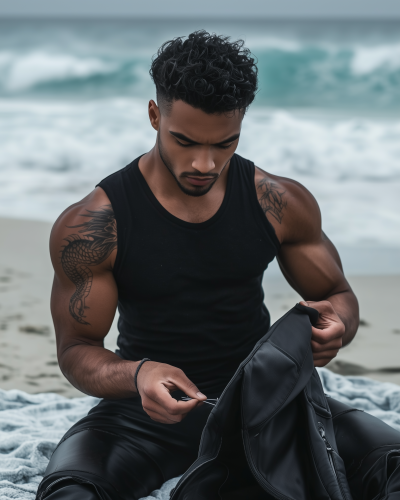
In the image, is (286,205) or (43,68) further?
(43,68)

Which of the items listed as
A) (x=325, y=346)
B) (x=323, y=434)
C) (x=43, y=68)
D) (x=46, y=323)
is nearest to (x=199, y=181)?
(x=325, y=346)

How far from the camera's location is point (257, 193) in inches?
93.0

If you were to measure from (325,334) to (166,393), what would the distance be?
0.55 meters

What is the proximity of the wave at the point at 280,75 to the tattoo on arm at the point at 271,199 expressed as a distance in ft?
41.4

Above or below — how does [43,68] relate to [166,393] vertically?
above

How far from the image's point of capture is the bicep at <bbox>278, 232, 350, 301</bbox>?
245 cm

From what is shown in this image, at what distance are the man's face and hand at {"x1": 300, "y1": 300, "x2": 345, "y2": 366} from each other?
530 mm

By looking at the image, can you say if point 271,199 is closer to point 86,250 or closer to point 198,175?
point 198,175

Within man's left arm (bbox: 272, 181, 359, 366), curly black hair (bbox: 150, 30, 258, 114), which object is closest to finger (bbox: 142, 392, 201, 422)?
man's left arm (bbox: 272, 181, 359, 366)

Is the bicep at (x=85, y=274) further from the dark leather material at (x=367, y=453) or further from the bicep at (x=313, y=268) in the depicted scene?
the dark leather material at (x=367, y=453)

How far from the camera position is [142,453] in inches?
82.5

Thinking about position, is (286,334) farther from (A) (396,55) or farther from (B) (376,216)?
(A) (396,55)

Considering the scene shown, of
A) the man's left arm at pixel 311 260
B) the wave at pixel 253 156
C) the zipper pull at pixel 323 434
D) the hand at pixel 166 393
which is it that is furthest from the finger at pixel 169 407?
the wave at pixel 253 156

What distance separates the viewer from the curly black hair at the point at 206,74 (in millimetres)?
1948
